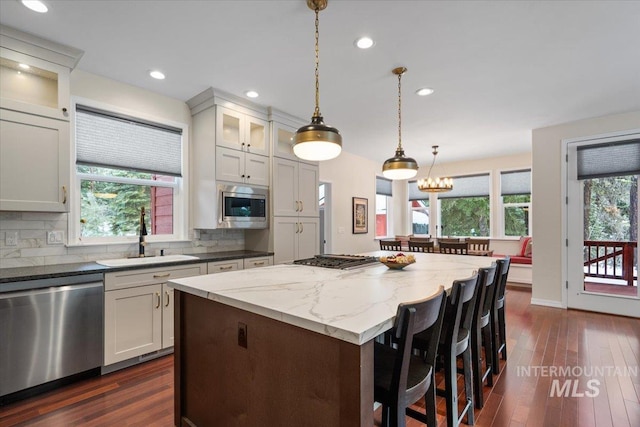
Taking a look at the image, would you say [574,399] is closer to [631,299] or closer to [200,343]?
[200,343]

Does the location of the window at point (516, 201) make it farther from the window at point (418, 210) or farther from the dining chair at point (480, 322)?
the dining chair at point (480, 322)

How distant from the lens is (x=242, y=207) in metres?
3.63

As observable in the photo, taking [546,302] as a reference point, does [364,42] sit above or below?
above

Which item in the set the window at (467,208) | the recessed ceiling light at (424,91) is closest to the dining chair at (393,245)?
the recessed ceiling light at (424,91)

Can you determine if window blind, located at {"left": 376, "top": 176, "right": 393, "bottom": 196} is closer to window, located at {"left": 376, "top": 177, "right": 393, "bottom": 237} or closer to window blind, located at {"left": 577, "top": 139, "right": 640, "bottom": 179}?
window, located at {"left": 376, "top": 177, "right": 393, "bottom": 237}

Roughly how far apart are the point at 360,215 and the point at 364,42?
4.16m

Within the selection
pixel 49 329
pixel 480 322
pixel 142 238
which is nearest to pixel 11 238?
pixel 49 329

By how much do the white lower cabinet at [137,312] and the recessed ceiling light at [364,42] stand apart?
8.26ft

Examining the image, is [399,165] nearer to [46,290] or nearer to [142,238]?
[142,238]

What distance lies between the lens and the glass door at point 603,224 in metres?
4.02

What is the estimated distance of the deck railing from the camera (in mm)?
4039

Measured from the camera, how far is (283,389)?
1.28 meters

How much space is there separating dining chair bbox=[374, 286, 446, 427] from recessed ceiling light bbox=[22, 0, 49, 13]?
2873 mm

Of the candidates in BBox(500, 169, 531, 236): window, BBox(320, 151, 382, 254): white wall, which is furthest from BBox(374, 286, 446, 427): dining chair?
BBox(500, 169, 531, 236): window
